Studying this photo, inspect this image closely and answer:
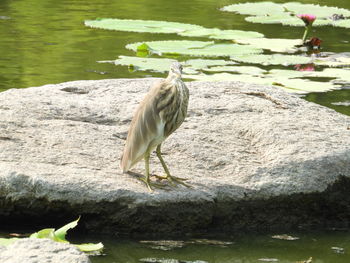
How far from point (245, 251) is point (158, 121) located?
0.81 m

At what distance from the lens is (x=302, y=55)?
8.87 metres

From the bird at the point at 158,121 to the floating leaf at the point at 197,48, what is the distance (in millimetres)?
4161

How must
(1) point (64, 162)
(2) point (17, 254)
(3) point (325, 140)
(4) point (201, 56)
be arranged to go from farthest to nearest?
(4) point (201, 56), (3) point (325, 140), (1) point (64, 162), (2) point (17, 254)

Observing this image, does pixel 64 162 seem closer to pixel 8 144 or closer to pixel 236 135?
pixel 8 144

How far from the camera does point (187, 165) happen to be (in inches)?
186

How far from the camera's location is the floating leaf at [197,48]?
862cm

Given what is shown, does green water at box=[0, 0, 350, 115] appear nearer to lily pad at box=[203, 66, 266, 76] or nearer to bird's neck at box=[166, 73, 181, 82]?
lily pad at box=[203, 66, 266, 76]

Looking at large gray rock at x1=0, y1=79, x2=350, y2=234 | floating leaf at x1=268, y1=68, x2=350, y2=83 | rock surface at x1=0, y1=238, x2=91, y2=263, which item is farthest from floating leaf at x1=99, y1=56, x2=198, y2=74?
rock surface at x1=0, y1=238, x2=91, y2=263

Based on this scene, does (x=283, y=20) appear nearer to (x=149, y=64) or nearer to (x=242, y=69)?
(x=242, y=69)

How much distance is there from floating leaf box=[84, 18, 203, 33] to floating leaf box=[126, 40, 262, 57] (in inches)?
34.1

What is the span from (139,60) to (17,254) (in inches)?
194

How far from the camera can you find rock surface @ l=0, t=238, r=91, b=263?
10.8ft

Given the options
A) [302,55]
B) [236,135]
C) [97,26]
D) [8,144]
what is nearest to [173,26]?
[97,26]

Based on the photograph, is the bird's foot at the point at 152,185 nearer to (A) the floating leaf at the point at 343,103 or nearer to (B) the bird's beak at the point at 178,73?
(B) the bird's beak at the point at 178,73
